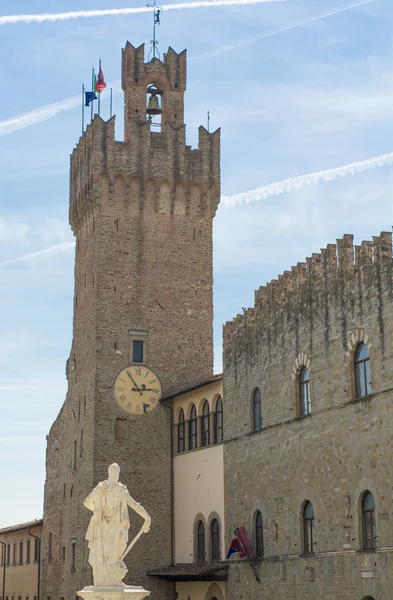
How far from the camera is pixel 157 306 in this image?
40438 mm

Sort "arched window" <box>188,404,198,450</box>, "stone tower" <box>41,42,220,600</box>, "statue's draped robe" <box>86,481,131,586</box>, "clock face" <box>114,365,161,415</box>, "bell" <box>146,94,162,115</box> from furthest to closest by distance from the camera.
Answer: "bell" <box>146,94,162,115</box> → "clock face" <box>114,365,161,415</box> → "stone tower" <box>41,42,220,600</box> → "arched window" <box>188,404,198,450</box> → "statue's draped robe" <box>86,481,131,586</box>

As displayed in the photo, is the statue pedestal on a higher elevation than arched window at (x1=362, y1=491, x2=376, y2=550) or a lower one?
lower

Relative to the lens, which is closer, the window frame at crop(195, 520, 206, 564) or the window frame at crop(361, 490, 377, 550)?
the window frame at crop(361, 490, 377, 550)

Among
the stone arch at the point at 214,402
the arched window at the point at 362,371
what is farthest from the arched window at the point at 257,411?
the arched window at the point at 362,371

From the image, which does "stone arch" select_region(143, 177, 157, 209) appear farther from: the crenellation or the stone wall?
the crenellation

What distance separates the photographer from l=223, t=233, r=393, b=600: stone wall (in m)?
27.0

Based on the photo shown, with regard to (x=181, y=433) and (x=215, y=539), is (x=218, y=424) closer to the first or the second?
(x=181, y=433)

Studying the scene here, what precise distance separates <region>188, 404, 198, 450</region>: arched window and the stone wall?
2636 millimetres

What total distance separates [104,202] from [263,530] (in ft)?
47.6

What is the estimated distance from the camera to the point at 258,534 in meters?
33.1

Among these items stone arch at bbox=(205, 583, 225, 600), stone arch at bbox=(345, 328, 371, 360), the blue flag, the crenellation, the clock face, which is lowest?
stone arch at bbox=(205, 583, 225, 600)

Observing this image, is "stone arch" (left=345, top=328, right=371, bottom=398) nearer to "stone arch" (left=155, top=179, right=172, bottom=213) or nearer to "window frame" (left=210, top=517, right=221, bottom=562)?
"window frame" (left=210, top=517, right=221, bottom=562)

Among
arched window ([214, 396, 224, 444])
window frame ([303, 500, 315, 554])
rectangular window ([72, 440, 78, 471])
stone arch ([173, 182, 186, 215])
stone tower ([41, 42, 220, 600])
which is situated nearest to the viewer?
window frame ([303, 500, 315, 554])

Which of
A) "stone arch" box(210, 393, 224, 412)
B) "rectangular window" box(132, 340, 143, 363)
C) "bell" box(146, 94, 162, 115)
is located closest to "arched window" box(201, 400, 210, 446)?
"stone arch" box(210, 393, 224, 412)
